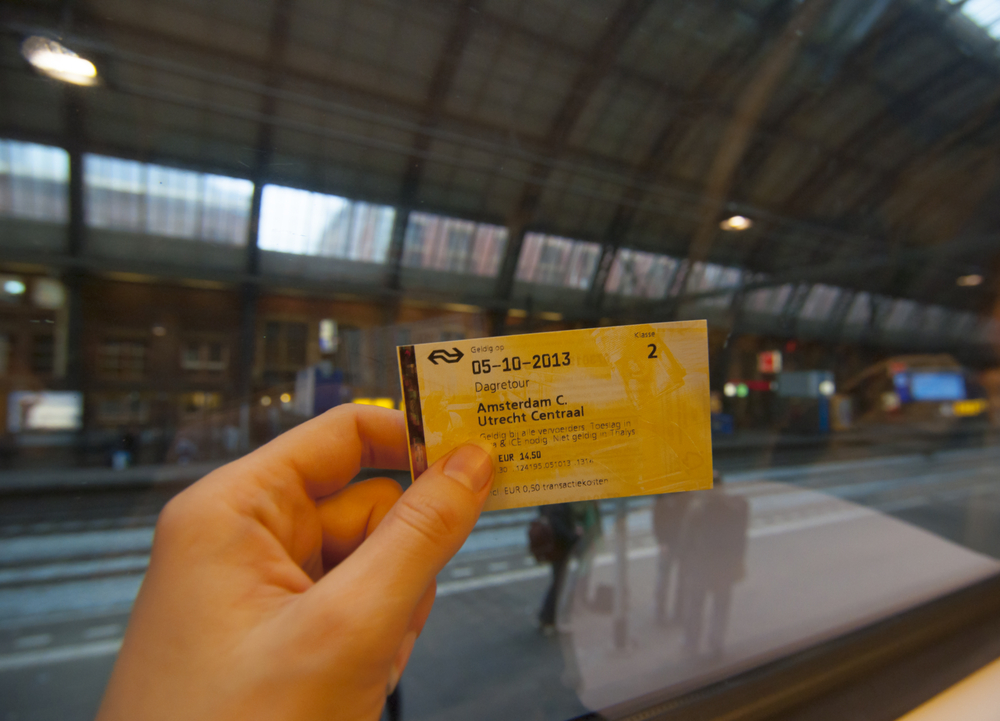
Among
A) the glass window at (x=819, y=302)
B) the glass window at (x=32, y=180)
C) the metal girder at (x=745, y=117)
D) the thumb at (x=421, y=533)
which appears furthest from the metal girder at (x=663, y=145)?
the glass window at (x=32, y=180)

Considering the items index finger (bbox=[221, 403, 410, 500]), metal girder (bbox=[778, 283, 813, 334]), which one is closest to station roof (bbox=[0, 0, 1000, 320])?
metal girder (bbox=[778, 283, 813, 334])

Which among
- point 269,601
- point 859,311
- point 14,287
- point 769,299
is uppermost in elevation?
point 859,311

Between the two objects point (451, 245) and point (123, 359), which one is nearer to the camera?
point (123, 359)

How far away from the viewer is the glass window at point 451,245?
5.00 feet

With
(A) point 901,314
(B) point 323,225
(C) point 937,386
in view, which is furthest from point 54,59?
(C) point 937,386

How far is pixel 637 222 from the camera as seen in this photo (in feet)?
6.81

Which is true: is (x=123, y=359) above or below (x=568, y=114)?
below

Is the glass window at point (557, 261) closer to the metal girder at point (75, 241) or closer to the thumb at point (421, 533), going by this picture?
the thumb at point (421, 533)

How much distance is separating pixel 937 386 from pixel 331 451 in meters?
6.35

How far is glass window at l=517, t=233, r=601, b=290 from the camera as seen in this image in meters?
1.78

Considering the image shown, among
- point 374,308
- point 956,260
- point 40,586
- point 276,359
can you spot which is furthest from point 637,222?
A: point 956,260

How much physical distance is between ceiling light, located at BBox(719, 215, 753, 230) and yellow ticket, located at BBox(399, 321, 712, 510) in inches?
80.3

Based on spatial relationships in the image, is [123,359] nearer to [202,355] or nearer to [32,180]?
[202,355]

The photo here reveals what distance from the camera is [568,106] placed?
1727 mm
